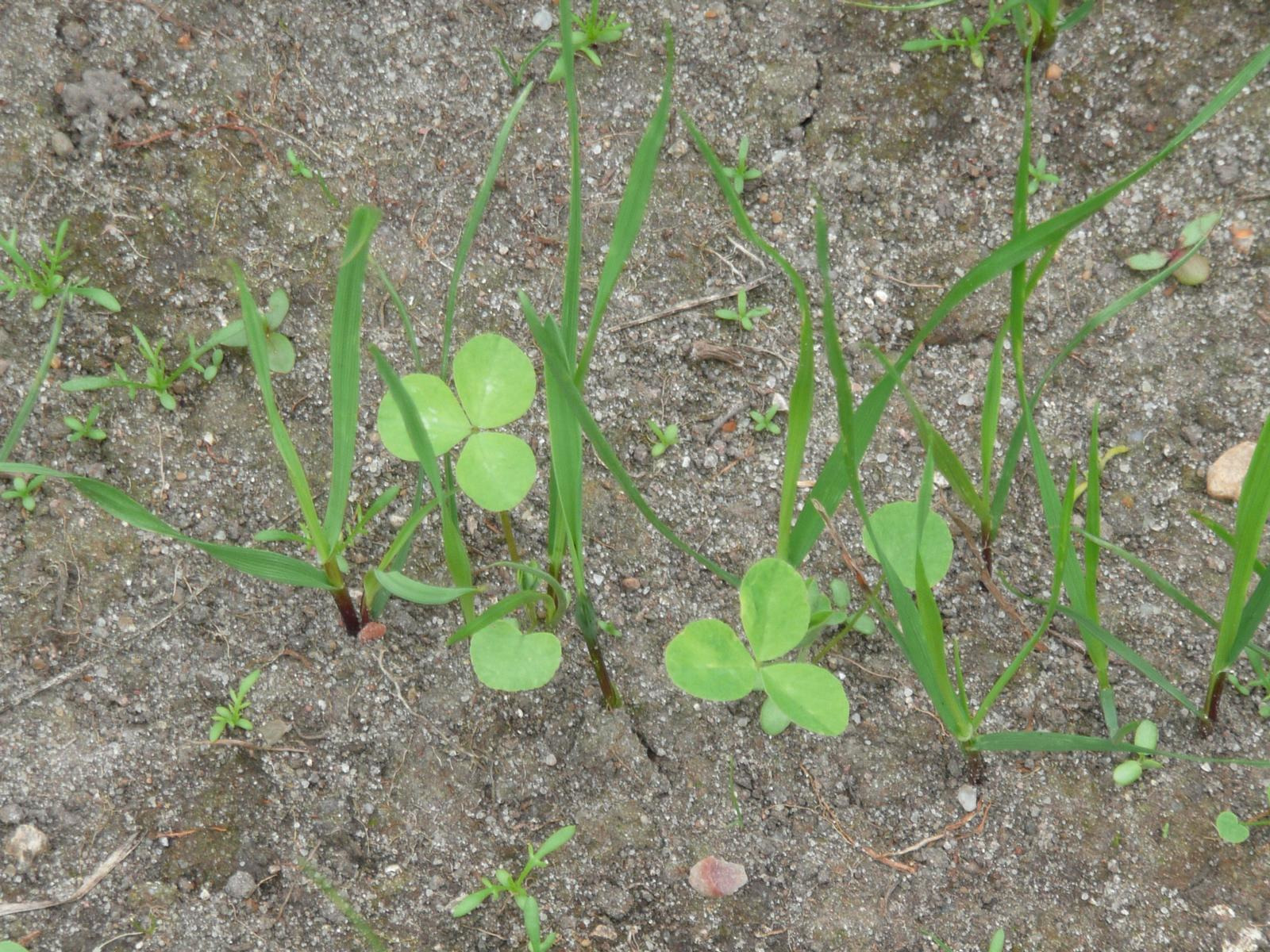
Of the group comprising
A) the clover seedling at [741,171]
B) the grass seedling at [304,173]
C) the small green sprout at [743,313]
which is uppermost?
the clover seedling at [741,171]

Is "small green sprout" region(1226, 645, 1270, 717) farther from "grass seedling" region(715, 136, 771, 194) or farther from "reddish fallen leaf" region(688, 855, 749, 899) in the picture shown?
"grass seedling" region(715, 136, 771, 194)

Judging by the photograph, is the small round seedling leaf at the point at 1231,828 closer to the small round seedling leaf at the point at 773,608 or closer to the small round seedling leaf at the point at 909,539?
the small round seedling leaf at the point at 909,539

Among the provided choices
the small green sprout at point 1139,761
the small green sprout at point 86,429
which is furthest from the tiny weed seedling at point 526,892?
the small green sprout at point 86,429

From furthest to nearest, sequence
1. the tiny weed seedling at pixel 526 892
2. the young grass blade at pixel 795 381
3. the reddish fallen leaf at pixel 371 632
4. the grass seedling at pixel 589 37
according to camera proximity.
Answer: the grass seedling at pixel 589 37, the reddish fallen leaf at pixel 371 632, the tiny weed seedling at pixel 526 892, the young grass blade at pixel 795 381

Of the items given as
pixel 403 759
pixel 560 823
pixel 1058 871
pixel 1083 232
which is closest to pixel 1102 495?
pixel 1083 232

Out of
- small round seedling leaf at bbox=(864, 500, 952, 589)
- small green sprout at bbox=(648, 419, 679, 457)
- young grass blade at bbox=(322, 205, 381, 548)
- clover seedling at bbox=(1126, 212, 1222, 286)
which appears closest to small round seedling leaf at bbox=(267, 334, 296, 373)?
young grass blade at bbox=(322, 205, 381, 548)

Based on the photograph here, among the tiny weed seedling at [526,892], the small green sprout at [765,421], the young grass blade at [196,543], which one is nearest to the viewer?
the young grass blade at [196,543]

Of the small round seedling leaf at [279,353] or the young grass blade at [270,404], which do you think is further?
the small round seedling leaf at [279,353]

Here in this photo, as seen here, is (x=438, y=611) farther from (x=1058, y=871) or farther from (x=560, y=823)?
(x=1058, y=871)
